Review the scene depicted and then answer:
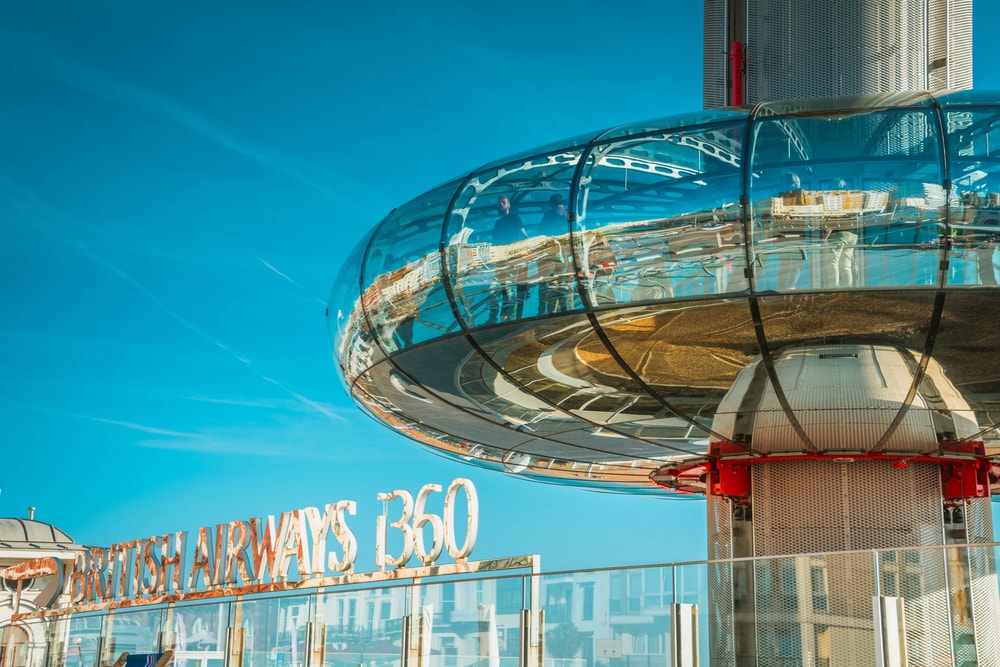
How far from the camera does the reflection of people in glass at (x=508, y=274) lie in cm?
1138

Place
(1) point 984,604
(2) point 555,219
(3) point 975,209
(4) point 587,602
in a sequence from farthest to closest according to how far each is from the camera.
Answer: (4) point 587,602 → (2) point 555,219 → (3) point 975,209 → (1) point 984,604

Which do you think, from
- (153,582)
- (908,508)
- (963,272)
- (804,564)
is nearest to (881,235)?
(963,272)

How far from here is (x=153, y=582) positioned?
1633 inches

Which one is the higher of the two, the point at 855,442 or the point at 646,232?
the point at 646,232

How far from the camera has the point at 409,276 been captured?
12461 mm

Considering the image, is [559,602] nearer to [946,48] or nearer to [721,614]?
[721,614]

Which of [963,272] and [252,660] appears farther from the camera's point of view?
[252,660]

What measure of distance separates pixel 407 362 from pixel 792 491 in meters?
4.84

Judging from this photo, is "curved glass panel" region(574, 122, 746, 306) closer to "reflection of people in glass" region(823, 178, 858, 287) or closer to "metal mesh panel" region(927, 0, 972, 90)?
"reflection of people in glass" region(823, 178, 858, 287)

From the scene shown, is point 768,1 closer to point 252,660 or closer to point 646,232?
point 646,232

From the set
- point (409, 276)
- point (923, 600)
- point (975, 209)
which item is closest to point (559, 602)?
point (409, 276)

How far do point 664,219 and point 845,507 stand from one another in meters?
5.42

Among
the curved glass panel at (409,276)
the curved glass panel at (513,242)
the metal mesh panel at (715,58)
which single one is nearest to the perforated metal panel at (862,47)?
the metal mesh panel at (715,58)

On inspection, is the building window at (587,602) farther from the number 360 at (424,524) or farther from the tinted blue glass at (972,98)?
the number 360 at (424,524)
